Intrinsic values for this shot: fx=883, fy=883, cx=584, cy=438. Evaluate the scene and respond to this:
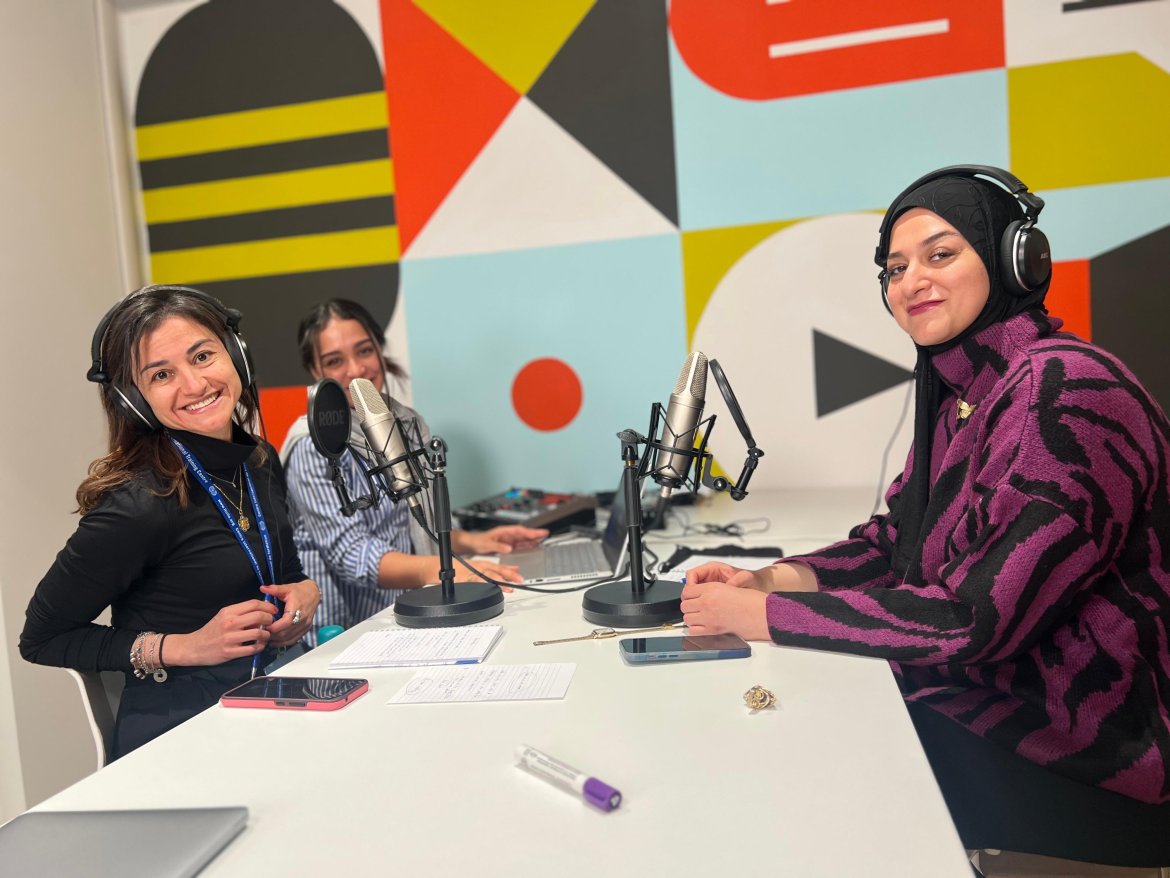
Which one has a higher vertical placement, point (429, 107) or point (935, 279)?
point (429, 107)

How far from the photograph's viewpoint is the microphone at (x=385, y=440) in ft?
5.11

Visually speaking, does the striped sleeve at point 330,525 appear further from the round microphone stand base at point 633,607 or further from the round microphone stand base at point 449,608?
the round microphone stand base at point 633,607

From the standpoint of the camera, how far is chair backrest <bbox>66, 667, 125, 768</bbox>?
4.88 ft

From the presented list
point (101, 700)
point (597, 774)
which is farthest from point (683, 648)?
point (101, 700)

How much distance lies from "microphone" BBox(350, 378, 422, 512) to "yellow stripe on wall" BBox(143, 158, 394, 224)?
1.77 m

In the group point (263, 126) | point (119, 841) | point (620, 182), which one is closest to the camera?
point (119, 841)

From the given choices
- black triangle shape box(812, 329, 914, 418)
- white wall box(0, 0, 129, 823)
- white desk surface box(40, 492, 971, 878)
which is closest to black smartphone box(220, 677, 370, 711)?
white desk surface box(40, 492, 971, 878)

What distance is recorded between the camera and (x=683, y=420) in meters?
1.49

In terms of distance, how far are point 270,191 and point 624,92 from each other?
1334 mm

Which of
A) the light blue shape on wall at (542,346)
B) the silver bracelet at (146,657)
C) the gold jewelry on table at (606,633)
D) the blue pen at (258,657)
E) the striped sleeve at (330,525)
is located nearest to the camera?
the gold jewelry on table at (606,633)

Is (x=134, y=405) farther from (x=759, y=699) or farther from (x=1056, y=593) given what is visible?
(x=1056, y=593)

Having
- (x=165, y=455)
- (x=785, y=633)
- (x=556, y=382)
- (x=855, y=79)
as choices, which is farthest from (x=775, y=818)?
(x=855, y=79)

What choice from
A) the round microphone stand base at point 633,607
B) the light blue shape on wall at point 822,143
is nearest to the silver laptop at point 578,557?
the round microphone stand base at point 633,607

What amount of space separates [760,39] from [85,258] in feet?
7.76
